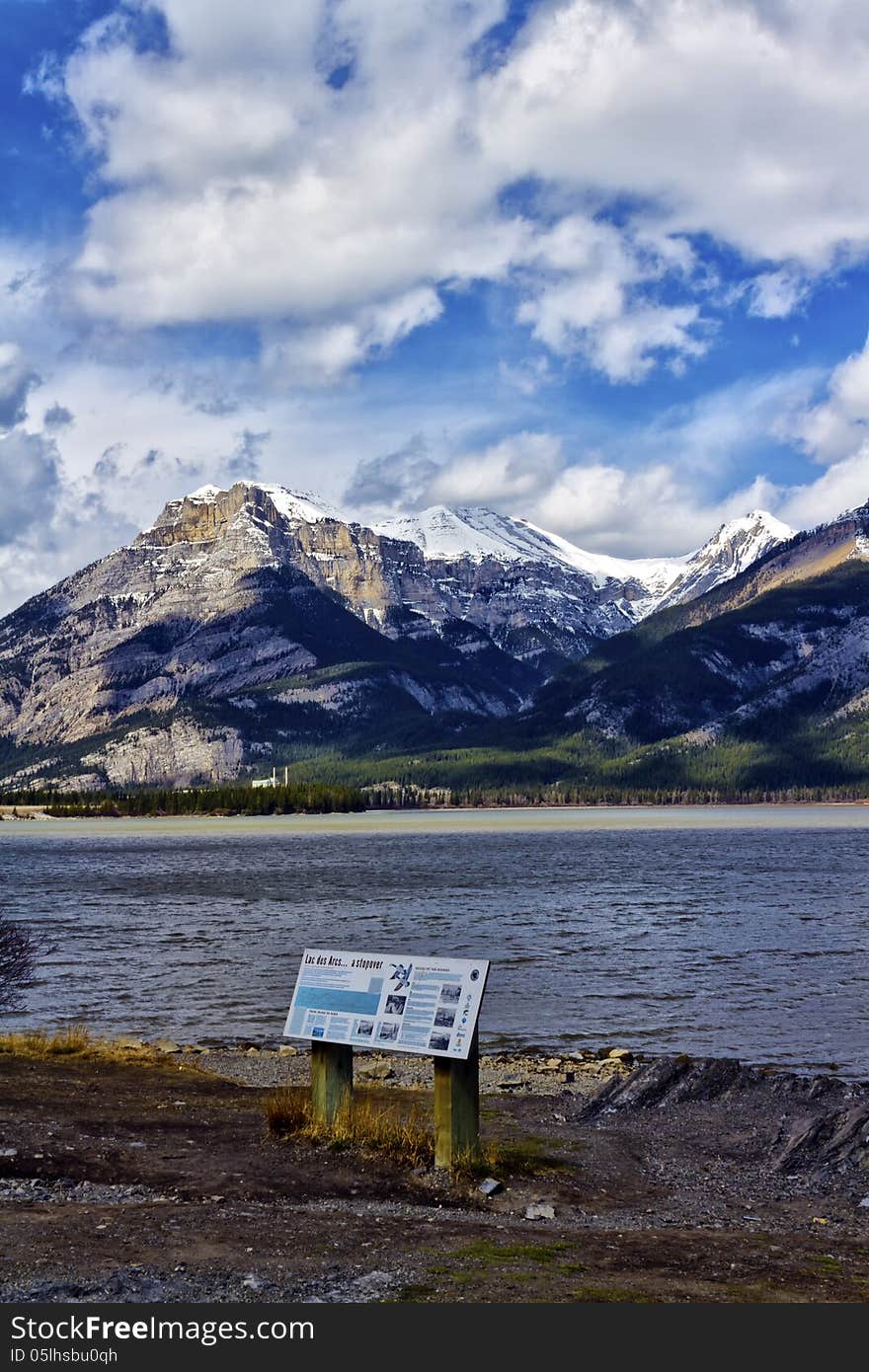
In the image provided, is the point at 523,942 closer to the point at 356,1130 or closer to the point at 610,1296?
the point at 356,1130

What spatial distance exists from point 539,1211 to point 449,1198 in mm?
1554

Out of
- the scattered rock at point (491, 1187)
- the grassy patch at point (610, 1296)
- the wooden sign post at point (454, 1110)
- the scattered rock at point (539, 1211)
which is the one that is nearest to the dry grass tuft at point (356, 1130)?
the wooden sign post at point (454, 1110)

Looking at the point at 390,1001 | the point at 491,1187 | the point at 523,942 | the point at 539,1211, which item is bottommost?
the point at 523,942

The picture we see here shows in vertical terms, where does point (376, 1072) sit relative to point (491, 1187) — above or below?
below

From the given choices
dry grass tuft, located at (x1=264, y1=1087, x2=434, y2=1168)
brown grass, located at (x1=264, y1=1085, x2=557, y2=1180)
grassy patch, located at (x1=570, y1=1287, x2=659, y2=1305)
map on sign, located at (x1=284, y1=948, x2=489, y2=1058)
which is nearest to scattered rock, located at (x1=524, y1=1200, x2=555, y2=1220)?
brown grass, located at (x1=264, y1=1085, x2=557, y2=1180)

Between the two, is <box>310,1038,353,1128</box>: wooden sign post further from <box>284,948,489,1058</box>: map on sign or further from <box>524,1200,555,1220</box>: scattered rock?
<box>524,1200,555,1220</box>: scattered rock

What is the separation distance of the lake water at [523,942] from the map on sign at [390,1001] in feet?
65.9

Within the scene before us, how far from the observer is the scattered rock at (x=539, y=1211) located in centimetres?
2103

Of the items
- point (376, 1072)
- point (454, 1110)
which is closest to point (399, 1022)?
point (454, 1110)

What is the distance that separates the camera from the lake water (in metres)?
48.1

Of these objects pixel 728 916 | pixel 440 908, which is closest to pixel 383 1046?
pixel 728 916

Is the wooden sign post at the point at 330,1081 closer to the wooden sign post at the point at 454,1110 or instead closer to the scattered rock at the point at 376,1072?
the wooden sign post at the point at 454,1110

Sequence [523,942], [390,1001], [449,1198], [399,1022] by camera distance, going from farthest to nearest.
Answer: [523,942], [390,1001], [399,1022], [449,1198]

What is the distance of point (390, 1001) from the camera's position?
24062 mm
